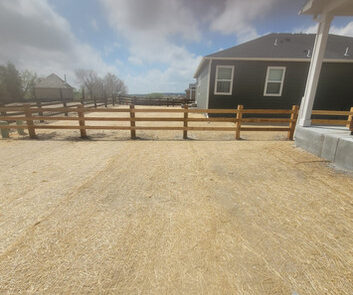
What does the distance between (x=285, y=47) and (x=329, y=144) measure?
9.04 metres

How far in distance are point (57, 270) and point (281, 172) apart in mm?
4006

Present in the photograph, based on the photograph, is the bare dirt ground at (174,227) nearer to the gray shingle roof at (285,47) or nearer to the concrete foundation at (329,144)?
the concrete foundation at (329,144)

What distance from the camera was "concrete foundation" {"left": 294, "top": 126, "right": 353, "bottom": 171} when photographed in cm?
384

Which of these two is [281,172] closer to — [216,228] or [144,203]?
[216,228]

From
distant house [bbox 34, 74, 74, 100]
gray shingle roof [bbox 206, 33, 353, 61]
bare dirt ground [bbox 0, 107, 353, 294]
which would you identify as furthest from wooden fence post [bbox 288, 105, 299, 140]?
distant house [bbox 34, 74, 74, 100]

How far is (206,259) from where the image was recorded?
1.72 m

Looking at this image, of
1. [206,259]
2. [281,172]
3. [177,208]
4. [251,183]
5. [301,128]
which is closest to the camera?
[206,259]

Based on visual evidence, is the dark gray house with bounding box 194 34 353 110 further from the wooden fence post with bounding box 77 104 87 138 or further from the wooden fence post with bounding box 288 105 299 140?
the wooden fence post with bounding box 77 104 87 138

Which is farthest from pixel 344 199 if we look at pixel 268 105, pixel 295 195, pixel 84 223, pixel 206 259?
pixel 268 105

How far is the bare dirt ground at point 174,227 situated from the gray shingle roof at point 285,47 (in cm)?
805

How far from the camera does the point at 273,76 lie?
1020 cm

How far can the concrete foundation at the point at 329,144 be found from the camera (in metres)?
3.84

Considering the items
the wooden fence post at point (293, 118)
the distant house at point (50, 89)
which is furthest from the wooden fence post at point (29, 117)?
the distant house at point (50, 89)

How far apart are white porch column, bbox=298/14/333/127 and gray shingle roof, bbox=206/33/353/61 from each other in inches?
203
